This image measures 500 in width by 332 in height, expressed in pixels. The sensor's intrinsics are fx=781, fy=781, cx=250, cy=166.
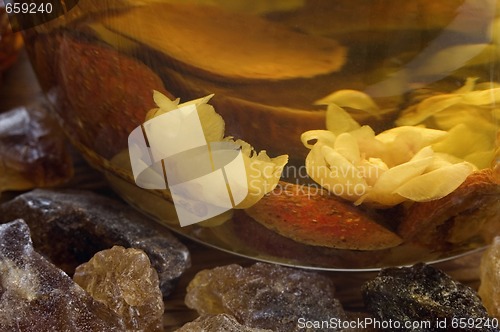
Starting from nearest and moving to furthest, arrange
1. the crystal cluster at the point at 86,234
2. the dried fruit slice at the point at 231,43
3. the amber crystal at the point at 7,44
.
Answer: the dried fruit slice at the point at 231,43
the crystal cluster at the point at 86,234
the amber crystal at the point at 7,44

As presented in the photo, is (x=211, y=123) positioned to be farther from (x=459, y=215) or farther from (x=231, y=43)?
(x=459, y=215)

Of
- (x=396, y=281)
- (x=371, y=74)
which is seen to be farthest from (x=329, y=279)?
(x=371, y=74)

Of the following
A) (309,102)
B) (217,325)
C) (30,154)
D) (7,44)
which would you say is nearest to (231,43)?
(309,102)

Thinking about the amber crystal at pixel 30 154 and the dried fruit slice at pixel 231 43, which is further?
the amber crystal at pixel 30 154

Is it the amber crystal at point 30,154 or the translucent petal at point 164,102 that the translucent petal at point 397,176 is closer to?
the translucent petal at point 164,102

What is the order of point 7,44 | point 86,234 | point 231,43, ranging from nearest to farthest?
1. point 231,43
2. point 86,234
3. point 7,44

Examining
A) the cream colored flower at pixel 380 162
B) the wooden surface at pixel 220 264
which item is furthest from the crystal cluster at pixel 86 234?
the cream colored flower at pixel 380 162

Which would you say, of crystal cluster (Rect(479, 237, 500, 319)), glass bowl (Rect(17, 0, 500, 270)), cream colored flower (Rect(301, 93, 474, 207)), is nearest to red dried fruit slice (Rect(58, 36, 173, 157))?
glass bowl (Rect(17, 0, 500, 270))
